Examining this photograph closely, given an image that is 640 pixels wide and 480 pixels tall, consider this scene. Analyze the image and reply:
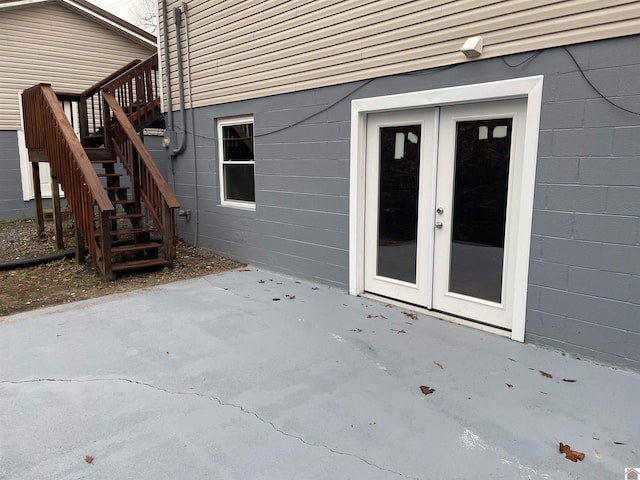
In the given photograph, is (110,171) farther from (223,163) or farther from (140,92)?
(223,163)

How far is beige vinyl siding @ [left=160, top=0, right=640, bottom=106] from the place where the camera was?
328 centimetres

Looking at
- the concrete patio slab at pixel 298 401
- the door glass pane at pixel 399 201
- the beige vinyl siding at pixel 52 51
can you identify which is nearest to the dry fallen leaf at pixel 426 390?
the concrete patio slab at pixel 298 401

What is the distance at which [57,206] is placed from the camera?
22.4ft

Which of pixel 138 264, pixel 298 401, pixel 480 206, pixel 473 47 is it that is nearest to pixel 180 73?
pixel 138 264

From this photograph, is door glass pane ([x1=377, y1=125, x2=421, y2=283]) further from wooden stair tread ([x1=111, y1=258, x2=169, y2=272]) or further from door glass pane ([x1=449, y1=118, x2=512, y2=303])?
wooden stair tread ([x1=111, y1=258, x2=169, y2=272])

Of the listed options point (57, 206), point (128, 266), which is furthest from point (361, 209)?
point (57, 206)

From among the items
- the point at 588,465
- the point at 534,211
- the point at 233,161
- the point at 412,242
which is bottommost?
the point at 588,465

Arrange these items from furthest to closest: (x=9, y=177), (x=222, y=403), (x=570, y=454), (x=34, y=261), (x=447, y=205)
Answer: (x=9, y=177)
(x=34, y=261)
(x=447, y=205)
(x=222, y=403)
(x=570, y=454)

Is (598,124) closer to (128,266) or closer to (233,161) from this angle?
(233,161)

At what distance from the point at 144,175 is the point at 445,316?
14.4 feet

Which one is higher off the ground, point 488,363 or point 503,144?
point 503,144

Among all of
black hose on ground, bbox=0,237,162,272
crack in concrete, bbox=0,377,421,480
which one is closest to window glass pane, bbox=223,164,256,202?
black hose on ground, bbox=0,237,162,272

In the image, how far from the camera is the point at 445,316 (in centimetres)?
425

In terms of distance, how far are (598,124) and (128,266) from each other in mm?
5051
